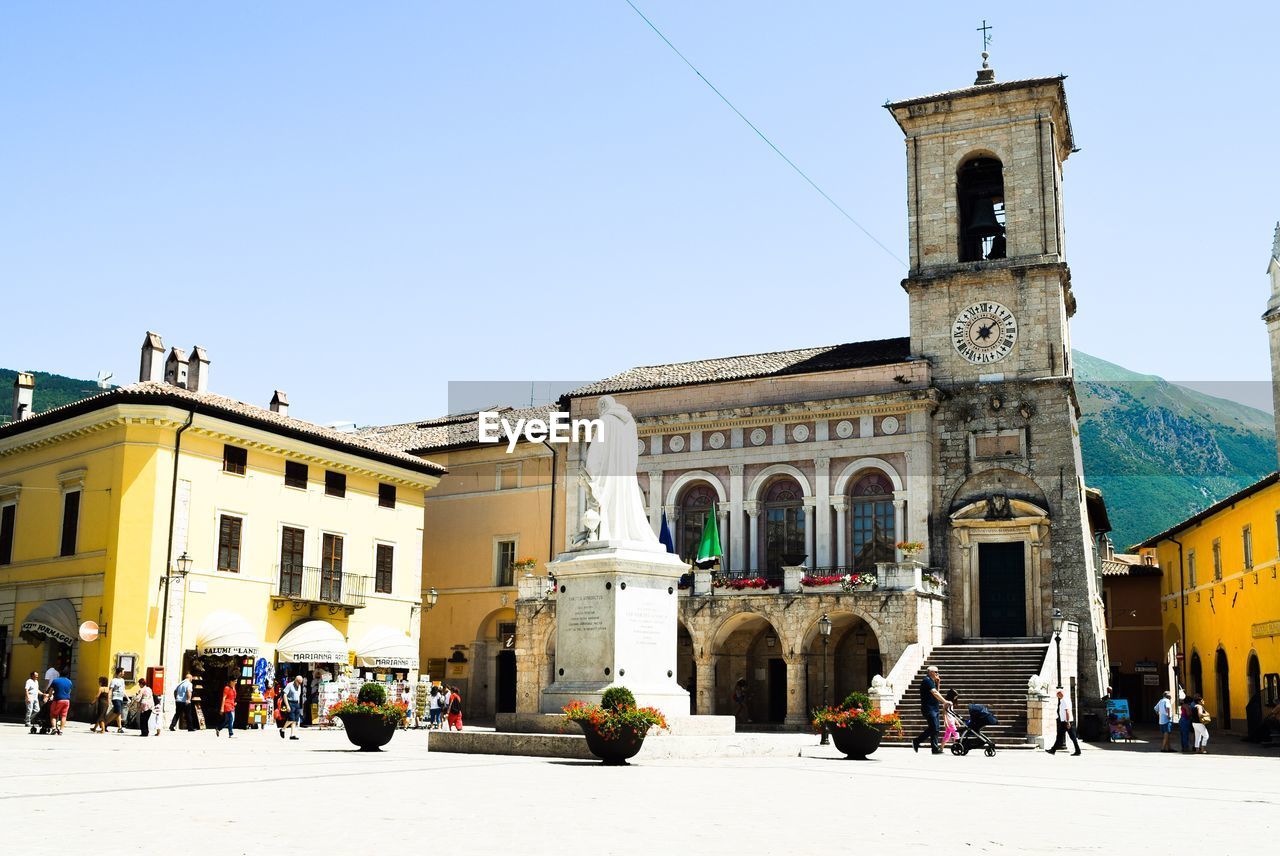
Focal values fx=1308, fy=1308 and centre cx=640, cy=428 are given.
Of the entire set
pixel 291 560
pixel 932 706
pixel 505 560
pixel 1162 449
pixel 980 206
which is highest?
pixel 1162 449

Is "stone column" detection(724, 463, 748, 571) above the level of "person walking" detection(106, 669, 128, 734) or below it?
above

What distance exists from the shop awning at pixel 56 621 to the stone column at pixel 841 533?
2083 cm

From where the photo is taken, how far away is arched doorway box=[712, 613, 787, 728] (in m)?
38.5

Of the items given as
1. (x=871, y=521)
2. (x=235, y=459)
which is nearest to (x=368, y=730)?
(x=235, y=459)

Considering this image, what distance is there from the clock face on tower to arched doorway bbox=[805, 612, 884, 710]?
28.1 ft

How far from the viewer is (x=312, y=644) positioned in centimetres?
3616

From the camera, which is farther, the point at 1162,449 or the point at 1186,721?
the point at 1162,449

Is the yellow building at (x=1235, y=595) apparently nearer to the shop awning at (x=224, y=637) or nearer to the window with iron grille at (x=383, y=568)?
the window with iron grille at (x=383, y=568)

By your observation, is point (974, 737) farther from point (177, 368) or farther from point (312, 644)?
point (177, 368)

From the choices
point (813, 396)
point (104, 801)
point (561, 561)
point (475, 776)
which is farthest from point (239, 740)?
point (813, 396)

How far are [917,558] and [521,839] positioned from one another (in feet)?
96.3

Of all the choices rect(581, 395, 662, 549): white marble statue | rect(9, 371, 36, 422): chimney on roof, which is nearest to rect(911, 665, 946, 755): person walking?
rect(581, 395, 662, 549): white marble statue

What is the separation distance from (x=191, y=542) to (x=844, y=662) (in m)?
Answer: 18.4

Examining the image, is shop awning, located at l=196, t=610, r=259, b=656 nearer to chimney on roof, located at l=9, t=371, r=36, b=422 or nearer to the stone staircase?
chimney on roof, located at l=9, t=371, r=36, b=422
